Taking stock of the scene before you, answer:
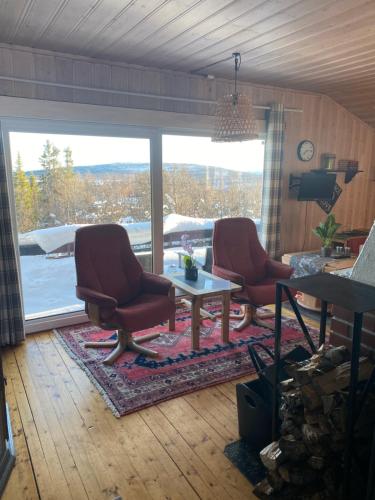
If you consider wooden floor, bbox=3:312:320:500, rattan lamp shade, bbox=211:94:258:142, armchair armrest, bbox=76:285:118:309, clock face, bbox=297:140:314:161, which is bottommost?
wooden floor, bbox=3:312:320:500

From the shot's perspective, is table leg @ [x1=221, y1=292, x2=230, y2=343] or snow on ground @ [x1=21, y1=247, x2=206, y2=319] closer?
table leg @ [x1=221, y1=292, x2=230, y2=343]

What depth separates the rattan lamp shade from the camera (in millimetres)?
2727

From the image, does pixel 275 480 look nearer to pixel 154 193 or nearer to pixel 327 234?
pixel 154 193

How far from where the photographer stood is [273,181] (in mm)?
4188

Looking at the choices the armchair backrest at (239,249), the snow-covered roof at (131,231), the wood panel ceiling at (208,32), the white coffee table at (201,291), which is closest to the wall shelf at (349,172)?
the wood panel ceiling at (208,32)

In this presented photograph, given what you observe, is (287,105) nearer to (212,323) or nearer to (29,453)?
(212,323)

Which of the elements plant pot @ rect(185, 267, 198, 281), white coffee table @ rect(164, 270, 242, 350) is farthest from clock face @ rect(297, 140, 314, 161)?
plant pot @ rect(185, 267, 198, 281)

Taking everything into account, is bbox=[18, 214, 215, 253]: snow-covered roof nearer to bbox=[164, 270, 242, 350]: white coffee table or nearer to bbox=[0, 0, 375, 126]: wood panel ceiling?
bbox=[164, 270, 242, 350]: white coffee table

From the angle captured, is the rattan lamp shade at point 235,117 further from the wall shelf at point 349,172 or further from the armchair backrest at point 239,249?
the wall shelf at point 349,172

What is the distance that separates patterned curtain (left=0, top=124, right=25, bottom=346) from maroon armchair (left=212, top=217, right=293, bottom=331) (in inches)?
67.5

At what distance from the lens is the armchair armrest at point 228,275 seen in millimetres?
3197

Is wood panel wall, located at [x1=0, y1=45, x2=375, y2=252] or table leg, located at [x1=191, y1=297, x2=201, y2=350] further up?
wood panel wall, located at [x1=0, y1=45, x2=375, y2=252]

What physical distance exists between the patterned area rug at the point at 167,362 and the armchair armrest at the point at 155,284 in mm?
442

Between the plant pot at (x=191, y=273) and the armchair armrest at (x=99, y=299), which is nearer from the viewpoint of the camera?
the armchair armrest at (x=99, y=299)
